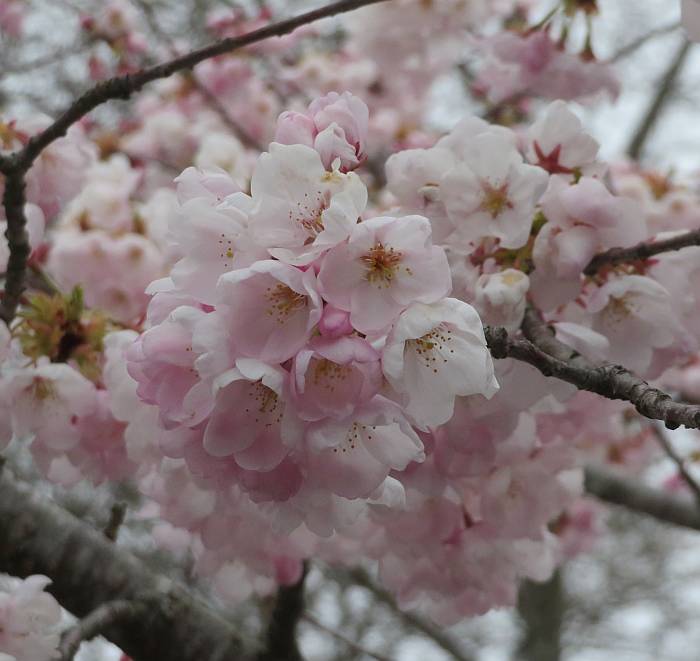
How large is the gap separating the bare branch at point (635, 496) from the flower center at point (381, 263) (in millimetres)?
2178

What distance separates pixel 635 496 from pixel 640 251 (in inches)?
72.9

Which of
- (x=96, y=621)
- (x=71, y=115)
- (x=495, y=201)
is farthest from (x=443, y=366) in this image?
(x=96, y=621)

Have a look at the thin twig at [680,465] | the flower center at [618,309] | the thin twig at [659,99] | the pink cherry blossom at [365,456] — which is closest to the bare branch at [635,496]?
the thin twig at [680,465]

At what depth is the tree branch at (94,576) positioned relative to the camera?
5.27 ft

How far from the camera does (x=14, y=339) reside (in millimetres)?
1337

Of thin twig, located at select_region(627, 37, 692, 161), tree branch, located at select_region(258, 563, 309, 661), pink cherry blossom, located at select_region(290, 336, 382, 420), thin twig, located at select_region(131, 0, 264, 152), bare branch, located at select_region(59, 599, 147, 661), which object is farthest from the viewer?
thin twig, located at select_region(627, 37, 692, 161)

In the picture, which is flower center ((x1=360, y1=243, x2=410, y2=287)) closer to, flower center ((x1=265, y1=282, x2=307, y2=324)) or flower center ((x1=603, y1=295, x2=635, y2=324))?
flower center ((x1=265, y1=282, x2=307, y2=324))

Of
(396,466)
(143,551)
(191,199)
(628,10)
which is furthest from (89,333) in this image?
(628,10)

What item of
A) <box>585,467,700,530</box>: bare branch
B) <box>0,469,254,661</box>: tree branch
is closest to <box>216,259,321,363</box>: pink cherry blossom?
<box>0,469,254,661</box>: tree branch

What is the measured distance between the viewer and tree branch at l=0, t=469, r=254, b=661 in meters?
1.61

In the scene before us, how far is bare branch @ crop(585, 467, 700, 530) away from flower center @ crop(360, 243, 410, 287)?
2.18 meters

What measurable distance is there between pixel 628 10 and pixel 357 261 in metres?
5.47

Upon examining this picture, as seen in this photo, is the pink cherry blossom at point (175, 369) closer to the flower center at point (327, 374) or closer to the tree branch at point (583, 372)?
the flower center at point (327, 374)

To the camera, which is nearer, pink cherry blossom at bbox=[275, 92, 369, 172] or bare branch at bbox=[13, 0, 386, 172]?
pink cherry blossom at bbox=[275, 92, 369, 172]
